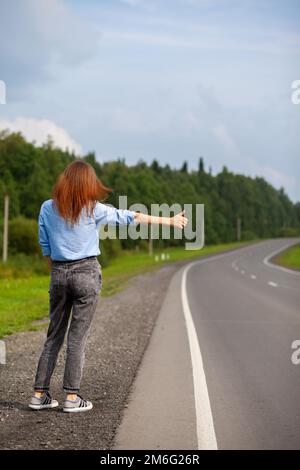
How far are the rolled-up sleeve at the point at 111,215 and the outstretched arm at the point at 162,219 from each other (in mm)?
62

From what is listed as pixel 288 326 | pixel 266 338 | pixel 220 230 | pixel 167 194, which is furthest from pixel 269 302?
pixel 220 230

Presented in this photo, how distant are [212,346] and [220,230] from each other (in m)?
150

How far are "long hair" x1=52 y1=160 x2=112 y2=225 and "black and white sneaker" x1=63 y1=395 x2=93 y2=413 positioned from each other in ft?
5.17

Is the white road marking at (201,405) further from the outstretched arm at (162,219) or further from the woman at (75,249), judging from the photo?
the outstretched arm at (162,219)

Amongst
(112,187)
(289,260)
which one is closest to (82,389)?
(289,260)

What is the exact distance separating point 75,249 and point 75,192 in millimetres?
500

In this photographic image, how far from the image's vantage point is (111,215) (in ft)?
22.6

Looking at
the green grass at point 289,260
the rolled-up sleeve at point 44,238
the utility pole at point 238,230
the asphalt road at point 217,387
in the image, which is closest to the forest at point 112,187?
the utility pole at point 238,230

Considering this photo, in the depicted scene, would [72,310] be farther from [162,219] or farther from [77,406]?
[162,219]

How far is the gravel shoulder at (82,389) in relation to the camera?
5.89 meters

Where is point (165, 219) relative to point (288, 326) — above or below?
above

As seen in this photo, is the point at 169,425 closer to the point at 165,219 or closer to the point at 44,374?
the point at 44,374

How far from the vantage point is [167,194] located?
136750 mm
